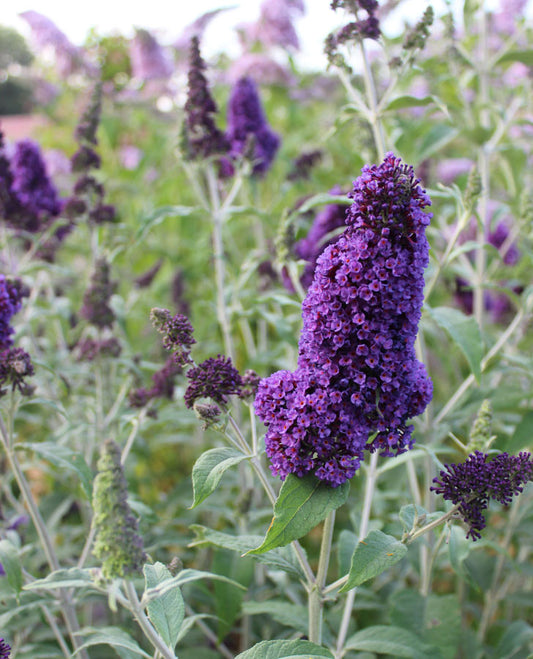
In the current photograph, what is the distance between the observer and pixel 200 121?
9.69 feet

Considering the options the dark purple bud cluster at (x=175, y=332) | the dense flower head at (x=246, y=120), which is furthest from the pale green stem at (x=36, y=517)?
the dense flower head at (x=246, y=120)

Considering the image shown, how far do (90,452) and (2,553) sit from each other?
1346 millimetres

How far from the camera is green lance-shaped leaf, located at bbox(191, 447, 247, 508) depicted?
4.52ft

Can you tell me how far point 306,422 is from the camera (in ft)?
4.40

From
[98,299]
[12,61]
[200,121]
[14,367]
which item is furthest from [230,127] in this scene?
[12,61]

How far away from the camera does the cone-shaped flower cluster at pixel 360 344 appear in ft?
4.33

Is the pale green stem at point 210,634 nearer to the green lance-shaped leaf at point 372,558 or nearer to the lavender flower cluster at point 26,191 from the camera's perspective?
the green lance-shaped leaf at point 372,558

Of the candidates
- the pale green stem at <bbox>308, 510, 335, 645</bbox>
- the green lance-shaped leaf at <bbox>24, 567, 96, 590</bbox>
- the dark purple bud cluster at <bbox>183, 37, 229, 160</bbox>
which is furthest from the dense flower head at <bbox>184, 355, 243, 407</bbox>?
the dark purple bud cluster at <bbox>183, 37, 229, 160</bbox>

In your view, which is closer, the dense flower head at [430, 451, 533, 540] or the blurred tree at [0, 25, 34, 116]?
the dense flower head at [430, 451, 533, 540]

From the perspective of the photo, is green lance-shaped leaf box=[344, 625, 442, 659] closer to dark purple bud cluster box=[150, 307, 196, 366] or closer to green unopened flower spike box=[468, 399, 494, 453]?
green unopened flower spike box=[468, 399, 494, 453]

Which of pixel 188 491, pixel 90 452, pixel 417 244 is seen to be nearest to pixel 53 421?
pixel 90 452

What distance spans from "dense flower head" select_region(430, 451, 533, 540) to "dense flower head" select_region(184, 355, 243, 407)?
0.57 m

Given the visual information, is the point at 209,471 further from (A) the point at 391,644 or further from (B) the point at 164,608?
(A) the point at 391,644

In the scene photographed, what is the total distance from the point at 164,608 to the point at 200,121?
2306 mm
